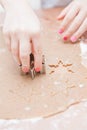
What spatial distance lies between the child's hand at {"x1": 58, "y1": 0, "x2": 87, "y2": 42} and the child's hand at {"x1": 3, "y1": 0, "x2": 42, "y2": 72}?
186 millimetres

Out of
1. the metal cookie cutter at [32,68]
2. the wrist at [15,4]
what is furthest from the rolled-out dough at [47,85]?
the wrist at [15,4]

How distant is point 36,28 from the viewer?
89 cm

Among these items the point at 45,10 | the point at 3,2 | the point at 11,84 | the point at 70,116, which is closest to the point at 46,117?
the point at 70,116

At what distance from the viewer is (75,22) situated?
3.52 ft

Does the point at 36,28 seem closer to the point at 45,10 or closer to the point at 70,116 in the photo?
the point at 70,116

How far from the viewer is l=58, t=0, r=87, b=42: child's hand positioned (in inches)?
41.9

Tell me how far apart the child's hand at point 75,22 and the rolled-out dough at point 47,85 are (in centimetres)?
4

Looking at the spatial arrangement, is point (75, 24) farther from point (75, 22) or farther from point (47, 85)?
point (47, 85)

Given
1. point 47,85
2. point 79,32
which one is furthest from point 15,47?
point 79,32

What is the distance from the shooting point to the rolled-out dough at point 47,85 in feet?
2.64

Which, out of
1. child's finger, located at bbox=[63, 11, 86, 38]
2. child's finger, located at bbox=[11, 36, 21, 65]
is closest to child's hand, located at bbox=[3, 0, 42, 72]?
child's finger, located at bbox=[11, 36, 21, 65]

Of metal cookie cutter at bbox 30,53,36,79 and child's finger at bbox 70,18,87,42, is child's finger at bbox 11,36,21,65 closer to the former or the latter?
metal cookie cutter at bbox 30,53,36,79

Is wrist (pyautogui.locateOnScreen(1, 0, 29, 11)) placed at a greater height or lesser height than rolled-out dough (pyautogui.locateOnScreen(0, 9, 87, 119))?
greater

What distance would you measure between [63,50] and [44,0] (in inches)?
15.2
